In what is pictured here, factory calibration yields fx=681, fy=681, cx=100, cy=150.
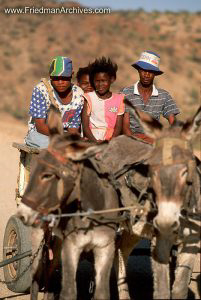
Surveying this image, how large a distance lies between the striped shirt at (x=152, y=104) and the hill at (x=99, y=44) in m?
28.5

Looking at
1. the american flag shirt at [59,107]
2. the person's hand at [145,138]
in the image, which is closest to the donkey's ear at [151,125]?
the person's hand at [145,138]

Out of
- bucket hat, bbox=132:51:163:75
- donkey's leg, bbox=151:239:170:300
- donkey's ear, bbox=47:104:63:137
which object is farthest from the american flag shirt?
donkey's leg, bbox=151:239:170:300

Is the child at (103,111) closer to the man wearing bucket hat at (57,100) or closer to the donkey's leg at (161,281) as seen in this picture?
the man wearing bucket hat at (57,100)

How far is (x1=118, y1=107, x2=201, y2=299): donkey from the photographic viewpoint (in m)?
5.62

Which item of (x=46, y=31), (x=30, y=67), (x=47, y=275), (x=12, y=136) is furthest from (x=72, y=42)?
(x=47, y=275)

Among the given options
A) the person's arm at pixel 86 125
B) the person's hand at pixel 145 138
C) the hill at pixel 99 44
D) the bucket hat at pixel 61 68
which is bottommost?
the person's hand at pixel 145 138

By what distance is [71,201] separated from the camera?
6.22 m

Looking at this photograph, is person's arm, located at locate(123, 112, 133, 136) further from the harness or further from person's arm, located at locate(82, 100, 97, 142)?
the harness

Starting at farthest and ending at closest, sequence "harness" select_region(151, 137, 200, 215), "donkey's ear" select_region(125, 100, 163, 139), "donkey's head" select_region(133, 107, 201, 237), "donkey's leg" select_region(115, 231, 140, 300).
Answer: "donkey's leg" select_region(115, 231, 140, 300) < "donkey's ear" select_region(125, 100, 163, 139) < "harness" select_region(151, 137, 200, 215) < "donkey's head" select_region(133, 107, 201, 237)

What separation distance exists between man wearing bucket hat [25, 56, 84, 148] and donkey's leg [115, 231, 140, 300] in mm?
1342

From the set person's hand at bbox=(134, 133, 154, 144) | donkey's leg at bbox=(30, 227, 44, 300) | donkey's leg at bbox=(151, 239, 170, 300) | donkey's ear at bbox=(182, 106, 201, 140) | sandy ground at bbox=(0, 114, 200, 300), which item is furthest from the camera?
sandy ground at bbox=(0, 114, 200, 300)

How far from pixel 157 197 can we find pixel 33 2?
52.4 metres

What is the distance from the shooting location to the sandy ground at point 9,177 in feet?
28.4

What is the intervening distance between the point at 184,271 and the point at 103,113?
89.7 inches
